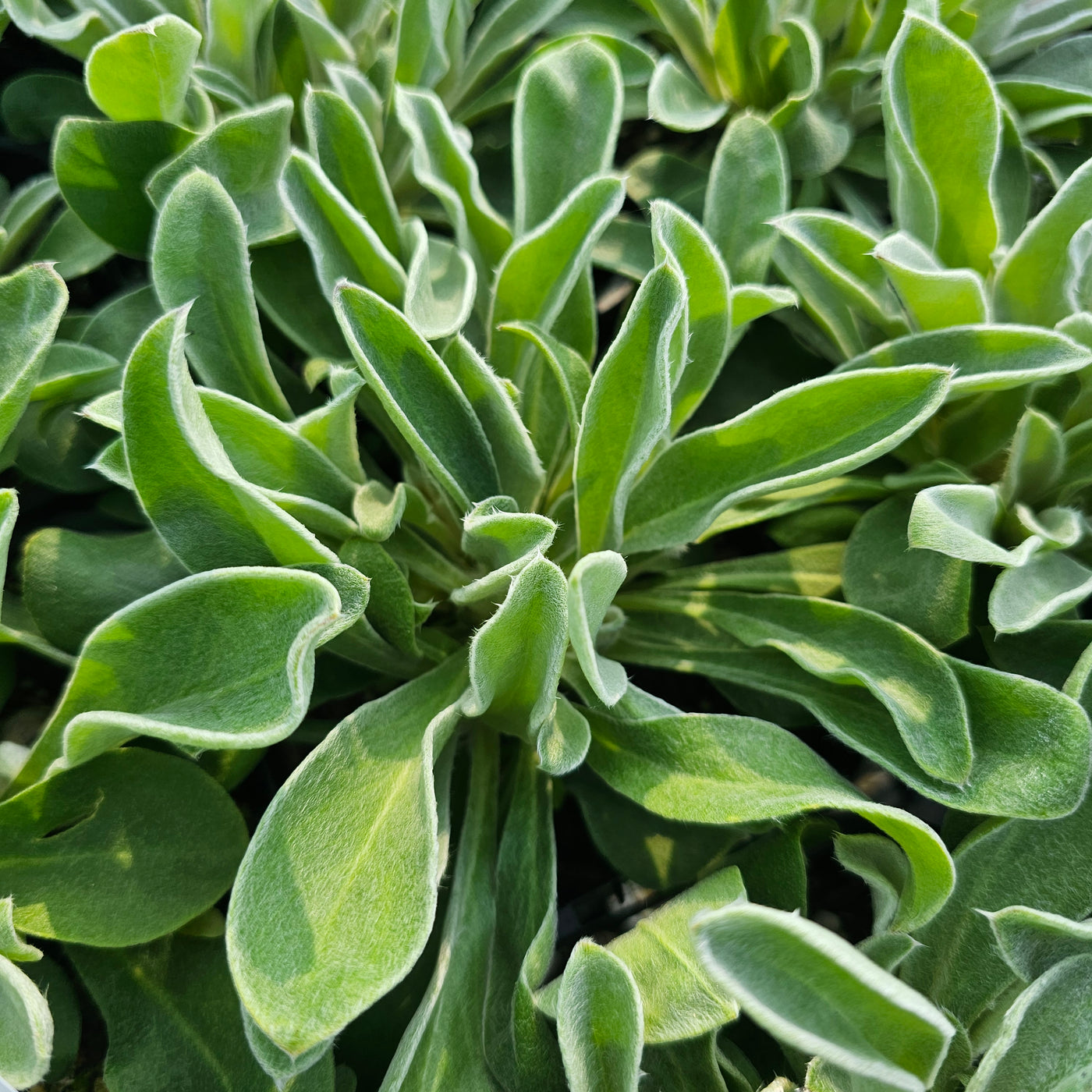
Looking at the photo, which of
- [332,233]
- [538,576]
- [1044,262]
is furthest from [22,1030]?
[1044,262]

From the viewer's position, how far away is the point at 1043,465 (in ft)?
2.81

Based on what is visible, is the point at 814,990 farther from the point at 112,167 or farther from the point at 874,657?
the point at 112,167

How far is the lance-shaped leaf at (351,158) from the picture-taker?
875mm

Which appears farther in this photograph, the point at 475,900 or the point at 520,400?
the point at 520,400

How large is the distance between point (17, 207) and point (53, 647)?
53 centimetres

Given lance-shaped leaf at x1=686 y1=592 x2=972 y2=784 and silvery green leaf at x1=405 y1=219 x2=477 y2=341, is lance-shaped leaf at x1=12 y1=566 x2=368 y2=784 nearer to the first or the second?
silvery green leaf at x1=405 y1=219 x2=477 y2=341

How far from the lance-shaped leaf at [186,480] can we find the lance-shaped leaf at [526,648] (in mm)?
134

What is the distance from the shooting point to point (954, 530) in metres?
0.72

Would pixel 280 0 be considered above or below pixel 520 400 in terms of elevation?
above

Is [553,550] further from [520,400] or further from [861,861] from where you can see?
[861,861]

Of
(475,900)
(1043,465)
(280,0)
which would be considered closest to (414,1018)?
(475,900)

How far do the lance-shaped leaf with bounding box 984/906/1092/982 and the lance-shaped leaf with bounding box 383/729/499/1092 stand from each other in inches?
15.8

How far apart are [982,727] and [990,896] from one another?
136 millimetres

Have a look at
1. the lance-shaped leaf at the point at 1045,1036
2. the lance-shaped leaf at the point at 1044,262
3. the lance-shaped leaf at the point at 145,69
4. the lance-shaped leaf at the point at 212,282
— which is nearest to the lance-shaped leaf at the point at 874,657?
the lance-shaped leaf at the point at 1045,1036
